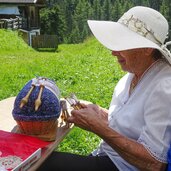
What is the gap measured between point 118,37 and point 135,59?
5.8 inches

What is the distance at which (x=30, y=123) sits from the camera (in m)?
1.79

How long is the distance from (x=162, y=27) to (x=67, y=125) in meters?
0.63

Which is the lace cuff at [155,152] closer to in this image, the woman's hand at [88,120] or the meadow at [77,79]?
the woman's hand at [88,120]

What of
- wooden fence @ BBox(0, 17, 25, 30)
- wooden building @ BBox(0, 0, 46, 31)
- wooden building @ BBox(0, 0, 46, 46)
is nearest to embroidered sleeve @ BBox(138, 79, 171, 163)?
wooden fence @ BBox(0, 17, 25, 30)

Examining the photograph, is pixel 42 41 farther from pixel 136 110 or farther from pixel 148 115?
pixel 148 115

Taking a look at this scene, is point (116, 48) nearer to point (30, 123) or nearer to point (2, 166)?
point (30, 123)

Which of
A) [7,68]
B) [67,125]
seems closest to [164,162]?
[67,125]

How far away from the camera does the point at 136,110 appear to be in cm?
193

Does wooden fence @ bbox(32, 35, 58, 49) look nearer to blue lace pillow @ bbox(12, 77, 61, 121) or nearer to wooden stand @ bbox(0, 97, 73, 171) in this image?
wooden stand @ bbox(0, 97, 73, 171)

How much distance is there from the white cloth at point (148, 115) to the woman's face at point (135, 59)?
4cm

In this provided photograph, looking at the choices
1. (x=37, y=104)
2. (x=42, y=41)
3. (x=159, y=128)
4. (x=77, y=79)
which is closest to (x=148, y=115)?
(x=159, y=128)

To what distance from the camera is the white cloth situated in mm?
1809

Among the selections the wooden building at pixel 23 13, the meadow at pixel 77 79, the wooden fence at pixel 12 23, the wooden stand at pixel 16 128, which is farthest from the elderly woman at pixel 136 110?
the wooden building at pixel 23 13

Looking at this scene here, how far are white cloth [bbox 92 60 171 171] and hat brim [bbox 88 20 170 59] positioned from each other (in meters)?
0.13
